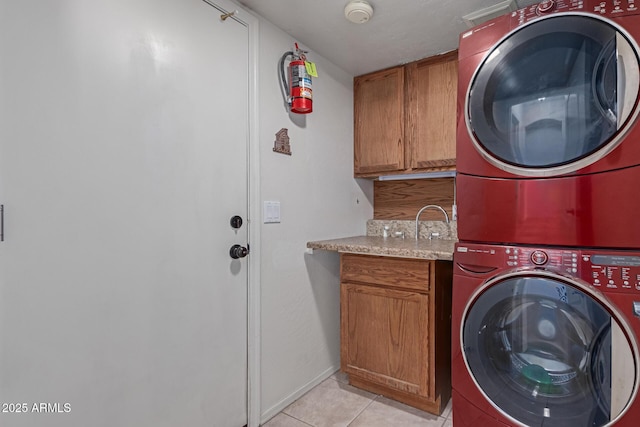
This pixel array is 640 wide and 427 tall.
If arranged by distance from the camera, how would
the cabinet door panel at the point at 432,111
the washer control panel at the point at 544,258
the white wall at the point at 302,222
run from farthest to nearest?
the cabinet door panel at the point at 432,111
the white wall at the point at 302,222
the washer control panel at the point at 544,258

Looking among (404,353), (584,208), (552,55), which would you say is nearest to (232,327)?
(404,353)

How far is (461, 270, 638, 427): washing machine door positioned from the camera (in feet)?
3.47

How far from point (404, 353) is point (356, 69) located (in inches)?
77.4

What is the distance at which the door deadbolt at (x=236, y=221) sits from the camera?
1582 mm

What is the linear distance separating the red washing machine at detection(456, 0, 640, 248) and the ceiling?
16.5 inches

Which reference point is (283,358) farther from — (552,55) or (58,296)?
(552,55)

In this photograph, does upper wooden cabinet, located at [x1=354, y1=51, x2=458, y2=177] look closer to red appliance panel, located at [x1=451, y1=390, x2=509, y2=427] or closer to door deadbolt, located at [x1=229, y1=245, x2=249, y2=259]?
door deadbolt, located at [x1=229, y1=245, x2=249, y2=259]

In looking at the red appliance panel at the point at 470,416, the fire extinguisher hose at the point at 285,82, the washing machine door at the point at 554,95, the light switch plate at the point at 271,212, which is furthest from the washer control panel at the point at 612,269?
the fire extinguisher hose at the point at 285,82

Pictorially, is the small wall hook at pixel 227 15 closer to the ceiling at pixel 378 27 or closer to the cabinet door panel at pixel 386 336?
the ceiling at pixel 378 27

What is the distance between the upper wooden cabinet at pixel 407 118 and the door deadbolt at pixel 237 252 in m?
1.23

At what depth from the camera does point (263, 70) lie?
1.75 metres

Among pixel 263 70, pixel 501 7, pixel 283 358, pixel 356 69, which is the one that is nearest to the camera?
pixel 501 7

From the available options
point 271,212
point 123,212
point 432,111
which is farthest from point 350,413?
point 432,111

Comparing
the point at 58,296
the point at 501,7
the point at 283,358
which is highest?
the point at 501,7
